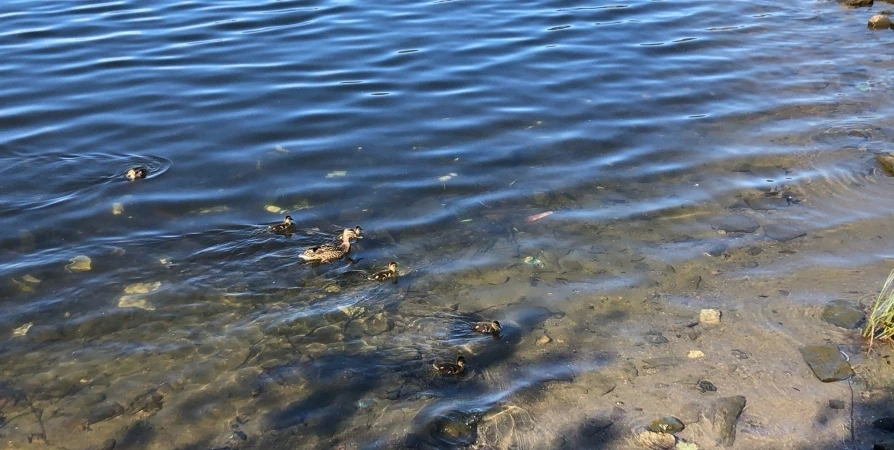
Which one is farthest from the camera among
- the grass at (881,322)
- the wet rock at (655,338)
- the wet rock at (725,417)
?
the wet rock at (655,338)

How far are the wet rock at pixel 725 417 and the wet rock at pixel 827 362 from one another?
769 mm

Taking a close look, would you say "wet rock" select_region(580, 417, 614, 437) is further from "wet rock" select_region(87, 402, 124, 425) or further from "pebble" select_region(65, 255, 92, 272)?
"pebble" select_region(65, 255, 92, 272)

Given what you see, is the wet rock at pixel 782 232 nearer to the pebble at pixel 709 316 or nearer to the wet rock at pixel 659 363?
the pebble at pixel 709 316

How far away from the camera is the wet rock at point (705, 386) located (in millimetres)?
Result: 7008

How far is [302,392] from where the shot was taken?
7145mm

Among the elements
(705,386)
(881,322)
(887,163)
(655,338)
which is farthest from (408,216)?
(887,163)

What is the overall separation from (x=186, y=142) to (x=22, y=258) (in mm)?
3244

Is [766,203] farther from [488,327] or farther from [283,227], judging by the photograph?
[283,227]

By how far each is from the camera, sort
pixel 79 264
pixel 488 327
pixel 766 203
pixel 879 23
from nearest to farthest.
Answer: pixel 488 327, pixel 79 264, pixel 766 203, pixel 879 23

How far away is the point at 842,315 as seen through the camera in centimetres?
786

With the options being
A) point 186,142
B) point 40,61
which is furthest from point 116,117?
point 40,61

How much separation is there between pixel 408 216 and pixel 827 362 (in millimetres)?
4773

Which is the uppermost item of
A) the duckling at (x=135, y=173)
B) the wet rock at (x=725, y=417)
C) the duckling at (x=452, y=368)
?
the duckling at (x=135, y=173)

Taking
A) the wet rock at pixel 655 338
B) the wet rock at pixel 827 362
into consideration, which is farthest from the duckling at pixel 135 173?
the wet rock at pixel 827 362
